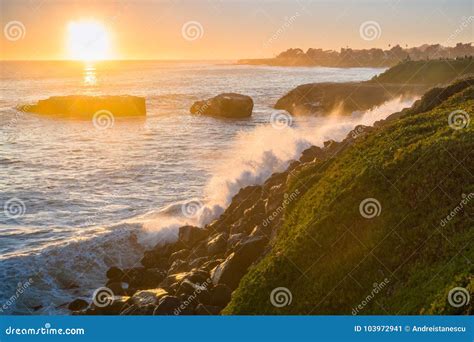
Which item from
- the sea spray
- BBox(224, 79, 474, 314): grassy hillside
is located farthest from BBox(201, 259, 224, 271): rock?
the sea spray

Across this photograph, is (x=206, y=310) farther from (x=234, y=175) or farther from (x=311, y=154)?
(x=234, y=175)

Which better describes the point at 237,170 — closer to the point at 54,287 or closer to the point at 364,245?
the point at 54,287

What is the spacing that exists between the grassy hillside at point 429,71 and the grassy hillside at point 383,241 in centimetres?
7856

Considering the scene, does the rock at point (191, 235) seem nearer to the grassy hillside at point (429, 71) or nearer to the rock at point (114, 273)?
the rock at point (114, 273)

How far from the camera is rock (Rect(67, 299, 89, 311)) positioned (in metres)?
18.7

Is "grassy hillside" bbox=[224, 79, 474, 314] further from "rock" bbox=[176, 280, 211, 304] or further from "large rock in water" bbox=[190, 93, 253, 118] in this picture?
"large rock in water" bbox=[190, 93, 253, 118]

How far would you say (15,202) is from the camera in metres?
30.7

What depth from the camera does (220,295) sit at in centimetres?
1625

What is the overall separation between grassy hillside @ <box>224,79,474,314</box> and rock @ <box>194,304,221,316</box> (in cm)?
68

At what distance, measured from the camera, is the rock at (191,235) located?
23.3 metres

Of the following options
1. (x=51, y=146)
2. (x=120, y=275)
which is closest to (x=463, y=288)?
(x=120, y=275)

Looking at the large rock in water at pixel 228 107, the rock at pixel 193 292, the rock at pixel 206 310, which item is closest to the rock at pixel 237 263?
the rock at pixel 193 292

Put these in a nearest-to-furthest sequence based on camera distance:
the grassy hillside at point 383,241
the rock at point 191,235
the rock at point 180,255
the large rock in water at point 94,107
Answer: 1. the grassy hillside at point 383,241
2. the rock at point 180,255
3. the rock at point 191,235
4. the large rock in water at point 94,107

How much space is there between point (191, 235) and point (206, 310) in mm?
7988
